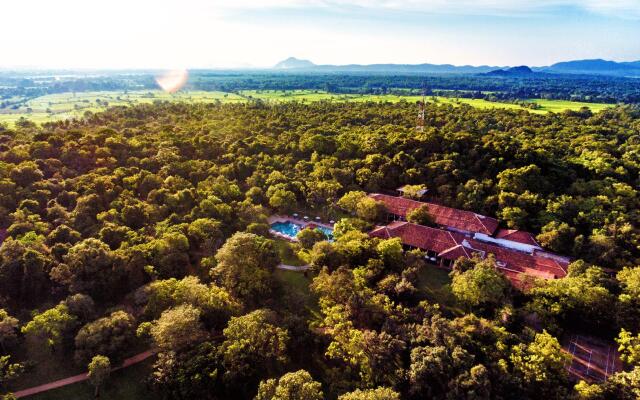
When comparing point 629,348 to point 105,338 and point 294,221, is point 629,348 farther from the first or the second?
point 105,338

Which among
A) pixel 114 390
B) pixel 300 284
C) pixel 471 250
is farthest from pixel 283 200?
pixel 114 390

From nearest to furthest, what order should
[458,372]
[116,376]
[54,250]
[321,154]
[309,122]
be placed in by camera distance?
[458,372] < [116,376] < [54,250] < [321,154] < [309,122]

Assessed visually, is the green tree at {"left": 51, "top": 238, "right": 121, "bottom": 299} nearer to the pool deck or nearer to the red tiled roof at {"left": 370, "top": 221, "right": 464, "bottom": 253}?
the pool deck

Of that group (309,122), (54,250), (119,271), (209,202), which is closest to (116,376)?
A: (119,271)

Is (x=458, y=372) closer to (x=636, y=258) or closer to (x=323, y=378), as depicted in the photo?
(x=323, y=378)

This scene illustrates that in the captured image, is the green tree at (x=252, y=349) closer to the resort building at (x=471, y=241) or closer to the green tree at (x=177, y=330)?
the green tree at (x=177, y=330)
